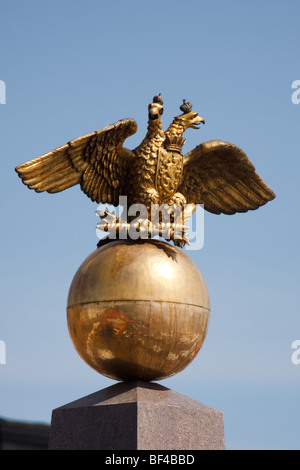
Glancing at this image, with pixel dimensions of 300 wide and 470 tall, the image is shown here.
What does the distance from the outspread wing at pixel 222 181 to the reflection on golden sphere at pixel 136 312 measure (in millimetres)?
1658

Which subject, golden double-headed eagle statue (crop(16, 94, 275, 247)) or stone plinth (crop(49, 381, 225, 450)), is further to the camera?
golden double-headed eagle statue (crop(16, 94, 275, 247))

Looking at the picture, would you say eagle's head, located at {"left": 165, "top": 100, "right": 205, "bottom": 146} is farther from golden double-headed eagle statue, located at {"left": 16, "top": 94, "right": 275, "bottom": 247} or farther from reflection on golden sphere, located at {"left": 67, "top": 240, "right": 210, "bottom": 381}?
reflection on golden sphere, located at {"left": 67, "top": 240, "right": 210, "bottom": 381}

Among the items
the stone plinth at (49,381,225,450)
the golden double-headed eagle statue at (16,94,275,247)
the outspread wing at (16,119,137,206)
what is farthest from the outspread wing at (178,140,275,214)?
the stone plinth at (49,381,225,450)

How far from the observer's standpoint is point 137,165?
27.4 feet

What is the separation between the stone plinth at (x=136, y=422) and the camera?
6.98 m

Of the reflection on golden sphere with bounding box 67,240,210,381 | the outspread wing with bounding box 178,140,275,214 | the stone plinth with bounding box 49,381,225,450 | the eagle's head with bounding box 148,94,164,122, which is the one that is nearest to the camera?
the stone plinth with bounding box 49,381,225,450

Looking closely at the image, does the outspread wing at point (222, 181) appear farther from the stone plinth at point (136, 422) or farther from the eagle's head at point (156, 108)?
the stone plinth at point (136, 422)

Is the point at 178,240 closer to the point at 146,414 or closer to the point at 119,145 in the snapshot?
the point at 119,145

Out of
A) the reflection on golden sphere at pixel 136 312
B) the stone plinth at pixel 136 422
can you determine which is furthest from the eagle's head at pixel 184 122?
the stone plinth at pixel 136 422

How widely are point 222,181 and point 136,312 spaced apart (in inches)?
111

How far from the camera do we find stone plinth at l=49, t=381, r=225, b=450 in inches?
275

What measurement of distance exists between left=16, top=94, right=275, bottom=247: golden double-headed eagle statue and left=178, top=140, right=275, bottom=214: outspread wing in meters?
0.01

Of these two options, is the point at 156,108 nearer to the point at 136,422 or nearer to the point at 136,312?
the point at 136,312

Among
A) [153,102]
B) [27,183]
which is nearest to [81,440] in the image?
[27,183]
